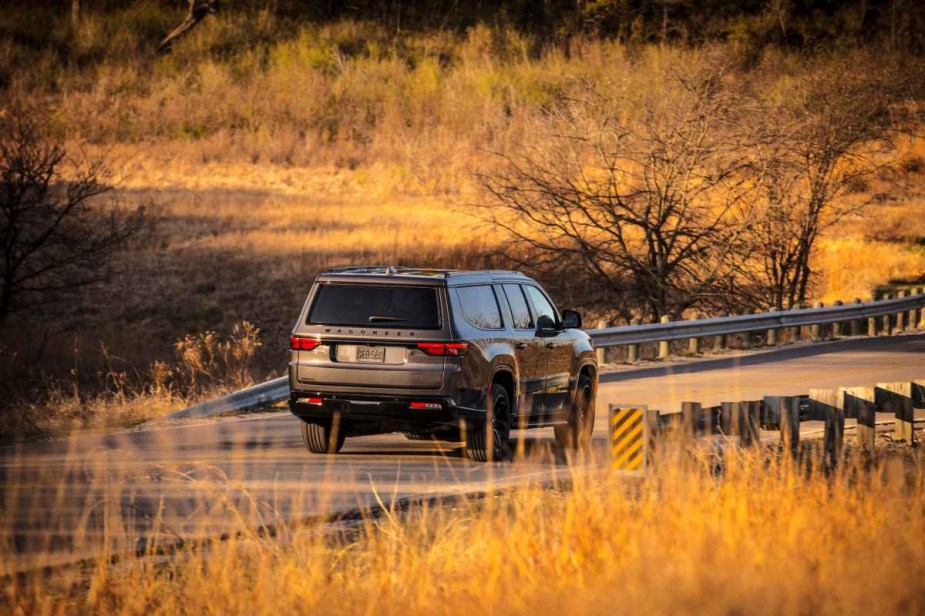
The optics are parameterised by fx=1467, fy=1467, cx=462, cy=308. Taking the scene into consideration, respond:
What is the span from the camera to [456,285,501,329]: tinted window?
13203 mm

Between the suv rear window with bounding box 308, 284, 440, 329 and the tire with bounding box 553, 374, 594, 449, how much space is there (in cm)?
248

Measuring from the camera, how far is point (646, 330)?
80.3ft

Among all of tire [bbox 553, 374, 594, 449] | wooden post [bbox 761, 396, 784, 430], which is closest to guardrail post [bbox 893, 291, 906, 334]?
tire [bbox 553, 374, 594, 449]

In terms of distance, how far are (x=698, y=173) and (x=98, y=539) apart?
24.0 metres

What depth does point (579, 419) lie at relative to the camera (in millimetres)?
15156

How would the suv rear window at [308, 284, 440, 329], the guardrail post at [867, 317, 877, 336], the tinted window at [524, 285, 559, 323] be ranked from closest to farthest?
the suv rear window at [308, 284, 440, 329], the tinted window at [524, 285, 559, 323], the guardrail post at [867, 317, 877, 336]

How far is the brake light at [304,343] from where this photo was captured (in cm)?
1306

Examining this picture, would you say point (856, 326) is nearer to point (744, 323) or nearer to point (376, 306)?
point (744, 323)

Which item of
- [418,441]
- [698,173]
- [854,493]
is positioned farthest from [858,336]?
[854,493]

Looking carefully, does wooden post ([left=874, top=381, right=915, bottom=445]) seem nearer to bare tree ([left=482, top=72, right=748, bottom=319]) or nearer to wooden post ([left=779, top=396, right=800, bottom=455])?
wooden post ([left=779, top=396, right=800, bottom=455])

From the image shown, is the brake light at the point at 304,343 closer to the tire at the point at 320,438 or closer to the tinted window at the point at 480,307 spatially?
the tire at the point at 320,438

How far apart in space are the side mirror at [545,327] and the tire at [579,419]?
0.92m

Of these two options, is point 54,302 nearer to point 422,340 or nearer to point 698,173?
point 698,173

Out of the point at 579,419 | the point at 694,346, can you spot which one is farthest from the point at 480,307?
the point at 694,346
